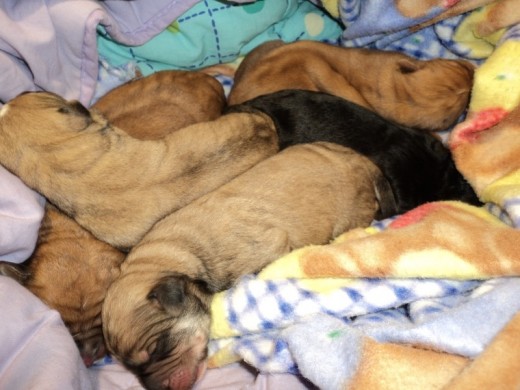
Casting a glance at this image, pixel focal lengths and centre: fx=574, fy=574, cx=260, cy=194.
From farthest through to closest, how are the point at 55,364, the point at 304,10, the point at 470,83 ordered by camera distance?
the point at 304,10
the point at 470,83
the point at 55,364

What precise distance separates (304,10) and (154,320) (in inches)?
73.1

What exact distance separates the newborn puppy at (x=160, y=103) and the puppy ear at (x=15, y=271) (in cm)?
73

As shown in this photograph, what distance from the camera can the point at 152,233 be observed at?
2.14 metres

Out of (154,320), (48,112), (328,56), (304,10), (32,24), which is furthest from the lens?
(304,10)

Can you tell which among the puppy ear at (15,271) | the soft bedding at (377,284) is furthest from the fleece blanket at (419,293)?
the puppy ear at (15,271)

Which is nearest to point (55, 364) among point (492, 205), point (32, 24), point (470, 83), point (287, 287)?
point (287, 287)

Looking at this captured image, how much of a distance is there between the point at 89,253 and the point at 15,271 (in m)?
0.26

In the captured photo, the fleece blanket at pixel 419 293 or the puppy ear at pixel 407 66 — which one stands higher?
the puppy ear at pixel 407 66

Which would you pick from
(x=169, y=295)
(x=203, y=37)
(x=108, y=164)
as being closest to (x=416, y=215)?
(x=169, y=295)

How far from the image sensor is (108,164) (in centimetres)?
219

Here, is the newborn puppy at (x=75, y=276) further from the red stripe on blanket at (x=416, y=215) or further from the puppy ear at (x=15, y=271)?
the red stripe on blanket at (x=416, y=215)

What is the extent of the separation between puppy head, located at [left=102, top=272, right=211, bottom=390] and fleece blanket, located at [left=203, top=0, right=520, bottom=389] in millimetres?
85

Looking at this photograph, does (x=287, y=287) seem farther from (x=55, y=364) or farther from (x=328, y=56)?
(x=328, y=56)

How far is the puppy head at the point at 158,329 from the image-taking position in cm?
191
